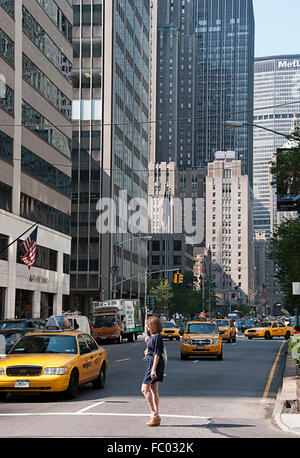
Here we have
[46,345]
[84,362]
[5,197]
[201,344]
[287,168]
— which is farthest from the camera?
[5,197]

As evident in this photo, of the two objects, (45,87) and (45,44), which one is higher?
(45,44)

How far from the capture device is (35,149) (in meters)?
54.0

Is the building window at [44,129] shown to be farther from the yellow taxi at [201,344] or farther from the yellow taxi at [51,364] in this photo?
the yellow taxi at [51,364]

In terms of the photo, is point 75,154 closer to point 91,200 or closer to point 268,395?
point 91,200

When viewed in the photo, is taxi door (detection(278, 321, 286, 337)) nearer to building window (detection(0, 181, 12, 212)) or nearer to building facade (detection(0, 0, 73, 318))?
building facade (detection(0, 0, 73, 318))

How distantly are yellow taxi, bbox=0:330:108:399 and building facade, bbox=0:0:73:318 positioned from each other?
30384 mm

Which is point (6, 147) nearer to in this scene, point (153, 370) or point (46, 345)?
point (46, 345)

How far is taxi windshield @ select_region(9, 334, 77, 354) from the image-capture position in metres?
15.9

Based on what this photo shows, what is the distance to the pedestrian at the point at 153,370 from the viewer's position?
11312mm

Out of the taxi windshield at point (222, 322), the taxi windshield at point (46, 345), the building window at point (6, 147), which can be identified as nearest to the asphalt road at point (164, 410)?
the taxi windshield at point (46, 345)

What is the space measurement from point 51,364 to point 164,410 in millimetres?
2529

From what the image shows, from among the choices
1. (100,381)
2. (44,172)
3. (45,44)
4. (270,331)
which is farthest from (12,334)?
(270,331)

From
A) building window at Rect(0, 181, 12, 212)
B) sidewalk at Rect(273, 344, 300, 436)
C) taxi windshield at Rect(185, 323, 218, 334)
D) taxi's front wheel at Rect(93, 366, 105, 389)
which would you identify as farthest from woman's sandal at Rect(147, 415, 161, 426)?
building window at Rect(0, 181, 12, 212)
